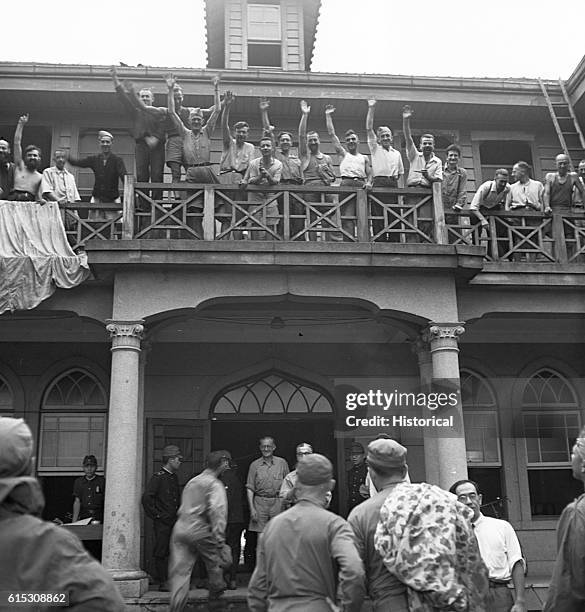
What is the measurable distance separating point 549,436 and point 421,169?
5.88 m

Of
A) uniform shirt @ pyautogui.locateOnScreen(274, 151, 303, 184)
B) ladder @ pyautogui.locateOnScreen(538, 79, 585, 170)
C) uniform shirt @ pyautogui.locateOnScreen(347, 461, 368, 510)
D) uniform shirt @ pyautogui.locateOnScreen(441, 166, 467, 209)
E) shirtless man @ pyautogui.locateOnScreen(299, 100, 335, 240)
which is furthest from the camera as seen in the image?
ladder @ pyautogui.locateOnScreen(538, 79, 585, 170)

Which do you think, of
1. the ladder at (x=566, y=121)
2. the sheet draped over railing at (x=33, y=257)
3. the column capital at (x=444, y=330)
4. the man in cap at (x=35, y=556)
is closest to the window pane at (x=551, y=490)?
the column capital at (x=444, y=330)

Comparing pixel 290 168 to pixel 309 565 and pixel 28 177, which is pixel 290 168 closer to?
pixel 28 177

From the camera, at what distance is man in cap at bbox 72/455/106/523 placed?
11680mm

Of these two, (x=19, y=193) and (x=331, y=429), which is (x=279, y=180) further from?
(x=331, y=429)

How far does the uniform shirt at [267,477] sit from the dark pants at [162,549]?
4.93 feet

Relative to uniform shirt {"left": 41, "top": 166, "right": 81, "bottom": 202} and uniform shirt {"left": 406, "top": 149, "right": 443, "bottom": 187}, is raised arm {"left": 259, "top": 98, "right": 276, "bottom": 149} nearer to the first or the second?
uniform shirt {"left": 406, "top": 149, "right": 443, "bottom": 187}

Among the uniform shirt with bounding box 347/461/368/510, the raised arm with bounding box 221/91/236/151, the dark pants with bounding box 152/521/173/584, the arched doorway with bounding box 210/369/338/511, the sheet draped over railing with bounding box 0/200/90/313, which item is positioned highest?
the raised arm with bounding box 221/91/236/151

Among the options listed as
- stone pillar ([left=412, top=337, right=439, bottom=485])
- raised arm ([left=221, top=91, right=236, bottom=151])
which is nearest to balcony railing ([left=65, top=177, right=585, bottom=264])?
raised arm ([left=221, top=91, right=236, bottom=151])

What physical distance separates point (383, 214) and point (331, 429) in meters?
5.62

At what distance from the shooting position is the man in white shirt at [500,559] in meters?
Result: 6.67

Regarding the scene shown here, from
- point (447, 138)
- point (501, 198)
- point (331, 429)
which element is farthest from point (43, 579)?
point (447, 138)

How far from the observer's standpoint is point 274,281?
1048 centimetres

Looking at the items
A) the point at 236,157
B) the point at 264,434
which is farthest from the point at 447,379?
the point at 264,434
